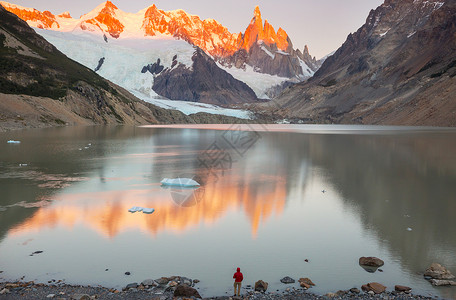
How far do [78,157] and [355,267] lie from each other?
3327 cm

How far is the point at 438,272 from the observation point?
1151 centimetres

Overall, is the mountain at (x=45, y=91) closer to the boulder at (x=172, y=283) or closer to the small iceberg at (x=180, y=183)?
the small iceberg at (x=180, y=183)

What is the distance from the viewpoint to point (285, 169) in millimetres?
34125

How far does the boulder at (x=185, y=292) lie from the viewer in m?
10.1

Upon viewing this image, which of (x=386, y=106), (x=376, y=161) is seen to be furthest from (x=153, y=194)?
(x=386, y=106)

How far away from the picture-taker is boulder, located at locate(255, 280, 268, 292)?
10.6m

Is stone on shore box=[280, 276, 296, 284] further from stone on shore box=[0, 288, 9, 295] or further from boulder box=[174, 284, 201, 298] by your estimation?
stone on shore box=[0, 288, 9, 295]

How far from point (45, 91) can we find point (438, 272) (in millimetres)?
138360

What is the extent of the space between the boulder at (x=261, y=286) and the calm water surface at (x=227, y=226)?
0.41 meters

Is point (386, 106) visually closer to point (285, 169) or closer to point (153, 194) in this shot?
point (285, 169)

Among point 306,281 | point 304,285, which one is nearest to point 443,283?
point 306,281

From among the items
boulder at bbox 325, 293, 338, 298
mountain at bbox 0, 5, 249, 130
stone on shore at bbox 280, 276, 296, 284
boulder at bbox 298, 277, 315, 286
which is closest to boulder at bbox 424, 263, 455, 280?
boulder at bbox 325, 293, 338, 298

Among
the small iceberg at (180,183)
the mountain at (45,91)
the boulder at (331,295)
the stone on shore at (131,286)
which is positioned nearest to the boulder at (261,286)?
the boulder at (331,295)

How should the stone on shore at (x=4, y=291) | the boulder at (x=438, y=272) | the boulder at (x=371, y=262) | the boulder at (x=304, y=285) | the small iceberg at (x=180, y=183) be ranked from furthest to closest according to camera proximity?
the small iceberg at (x=180, y=183) < the boulder at (x=371, y=262) < the boulder at (x=438, y=272) < the boulder at (x=304, y=285) < the stone on shore at (x=4, y=291)
